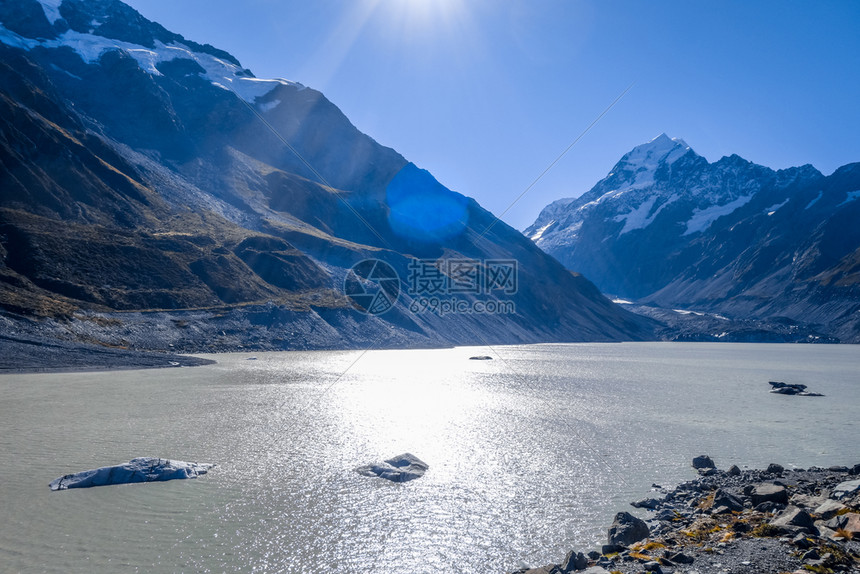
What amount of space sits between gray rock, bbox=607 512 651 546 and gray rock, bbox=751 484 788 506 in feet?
14.6

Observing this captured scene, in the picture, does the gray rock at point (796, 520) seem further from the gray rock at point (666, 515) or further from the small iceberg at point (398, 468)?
the small iceberg at point (398, 468)

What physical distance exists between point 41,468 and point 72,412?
563 inches

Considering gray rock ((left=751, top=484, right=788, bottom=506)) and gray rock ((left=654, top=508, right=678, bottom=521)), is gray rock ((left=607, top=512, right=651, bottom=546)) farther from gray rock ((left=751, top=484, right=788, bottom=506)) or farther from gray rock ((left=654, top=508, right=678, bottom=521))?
gray rock ((left=751, top=484, right=788, bottom=506))

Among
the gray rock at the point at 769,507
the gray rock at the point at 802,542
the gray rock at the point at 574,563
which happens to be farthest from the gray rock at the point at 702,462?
the gray rock at the point at 574,563

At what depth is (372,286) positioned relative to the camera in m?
130

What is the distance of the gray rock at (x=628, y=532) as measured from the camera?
52.3ft

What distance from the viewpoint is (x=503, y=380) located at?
209 ft

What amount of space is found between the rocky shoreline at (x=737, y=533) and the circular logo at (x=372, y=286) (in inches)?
4029

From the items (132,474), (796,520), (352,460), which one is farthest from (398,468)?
(796,520)

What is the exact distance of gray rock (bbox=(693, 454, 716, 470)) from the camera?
25.1 metres

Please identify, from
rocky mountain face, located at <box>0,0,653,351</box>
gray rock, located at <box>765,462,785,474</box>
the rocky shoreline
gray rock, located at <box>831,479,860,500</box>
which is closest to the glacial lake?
the rocky shoreline

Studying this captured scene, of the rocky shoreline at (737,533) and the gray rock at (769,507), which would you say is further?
the gray rock at (769,507)

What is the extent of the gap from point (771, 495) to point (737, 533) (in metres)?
4.12

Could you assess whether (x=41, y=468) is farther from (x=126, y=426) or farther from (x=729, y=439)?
(x=729, y=439)
